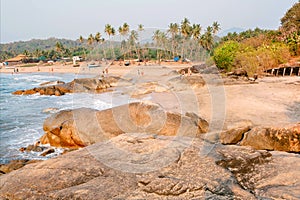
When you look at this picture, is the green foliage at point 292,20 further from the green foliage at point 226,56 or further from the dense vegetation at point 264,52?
the green foliage at point 226,56

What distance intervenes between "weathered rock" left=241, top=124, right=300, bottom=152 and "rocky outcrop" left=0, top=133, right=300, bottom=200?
1473 mm

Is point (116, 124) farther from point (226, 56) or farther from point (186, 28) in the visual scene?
point (186, 28)

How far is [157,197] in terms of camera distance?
3588 mm

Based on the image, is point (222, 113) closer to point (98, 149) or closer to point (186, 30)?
point (98, 149)

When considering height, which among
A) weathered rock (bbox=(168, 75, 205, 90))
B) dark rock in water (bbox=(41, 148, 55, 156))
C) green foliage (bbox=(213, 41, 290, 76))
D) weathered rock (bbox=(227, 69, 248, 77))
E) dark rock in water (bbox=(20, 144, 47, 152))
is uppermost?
green foliage (bbox=(213, 41, 290, 76))

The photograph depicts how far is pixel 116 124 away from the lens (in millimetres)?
10344

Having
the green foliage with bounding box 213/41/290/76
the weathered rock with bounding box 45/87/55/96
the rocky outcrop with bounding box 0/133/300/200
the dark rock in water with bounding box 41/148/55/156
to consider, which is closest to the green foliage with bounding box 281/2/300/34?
the green foliage with bounding box 213/41/290/76

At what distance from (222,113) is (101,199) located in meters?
11.4

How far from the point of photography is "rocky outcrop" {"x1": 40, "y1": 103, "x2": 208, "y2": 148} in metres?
9.23

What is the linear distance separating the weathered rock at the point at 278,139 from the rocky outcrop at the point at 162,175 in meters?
1.47

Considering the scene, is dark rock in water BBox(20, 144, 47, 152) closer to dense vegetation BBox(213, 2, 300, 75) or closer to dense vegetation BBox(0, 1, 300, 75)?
dense vegetation BBox(0, 1, 300, 75)

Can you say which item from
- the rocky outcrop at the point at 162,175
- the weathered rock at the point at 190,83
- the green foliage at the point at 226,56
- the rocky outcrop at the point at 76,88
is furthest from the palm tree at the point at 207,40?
the rocky outcrop at the point at 162,175

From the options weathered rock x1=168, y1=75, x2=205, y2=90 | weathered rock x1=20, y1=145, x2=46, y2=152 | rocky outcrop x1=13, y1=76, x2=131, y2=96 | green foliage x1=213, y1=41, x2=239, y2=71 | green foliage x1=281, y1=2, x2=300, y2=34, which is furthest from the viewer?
green foliage x1=281, y1=2, x2=300, y2=34

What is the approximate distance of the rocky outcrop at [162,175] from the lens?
3654 mm
